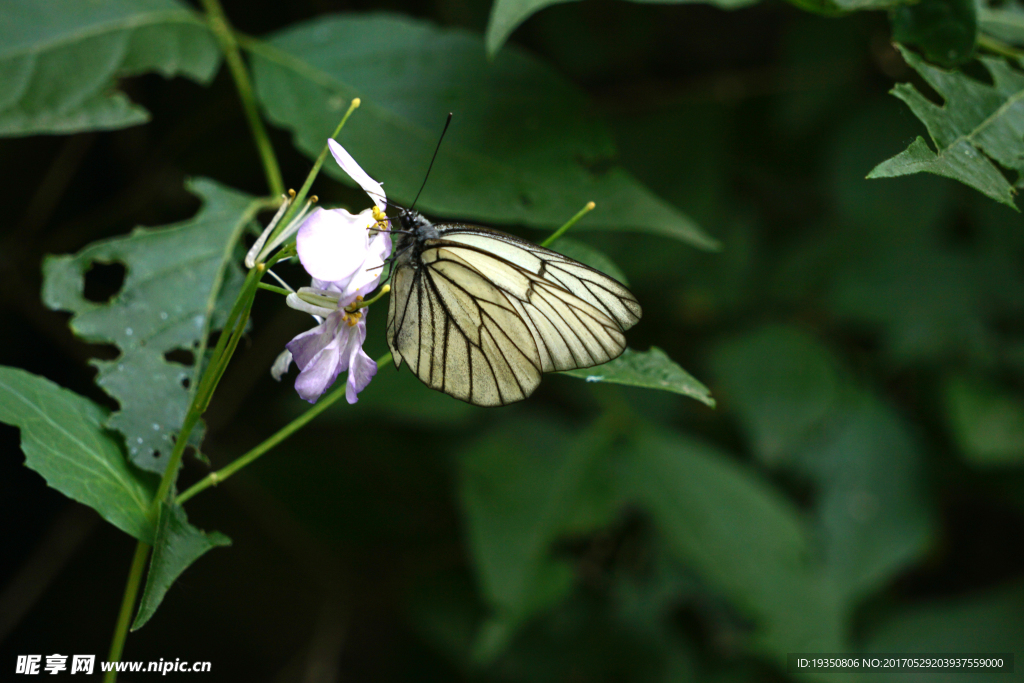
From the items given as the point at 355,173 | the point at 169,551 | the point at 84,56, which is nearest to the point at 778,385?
the point at 355,173

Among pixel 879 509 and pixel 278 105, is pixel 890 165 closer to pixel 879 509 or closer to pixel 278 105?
pixel 278 105

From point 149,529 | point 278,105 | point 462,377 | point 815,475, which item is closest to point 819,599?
point 815,475

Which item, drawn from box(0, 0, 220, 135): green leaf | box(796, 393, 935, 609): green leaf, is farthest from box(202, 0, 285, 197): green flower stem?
box(796, 393, 935, 609): green leaf

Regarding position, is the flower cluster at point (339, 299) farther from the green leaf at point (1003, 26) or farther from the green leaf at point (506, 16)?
the green leaf at point (1003, 26)

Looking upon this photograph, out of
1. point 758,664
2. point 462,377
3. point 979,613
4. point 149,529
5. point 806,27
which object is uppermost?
point 806,27

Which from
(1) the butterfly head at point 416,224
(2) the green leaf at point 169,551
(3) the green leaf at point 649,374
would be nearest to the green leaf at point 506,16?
(1) the butterfly head at point 416,224

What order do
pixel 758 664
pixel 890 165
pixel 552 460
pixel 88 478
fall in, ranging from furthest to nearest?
1. pixel 758 664
2. pixel 552 460
3. pixel 88 478
4. pixel 890 165
